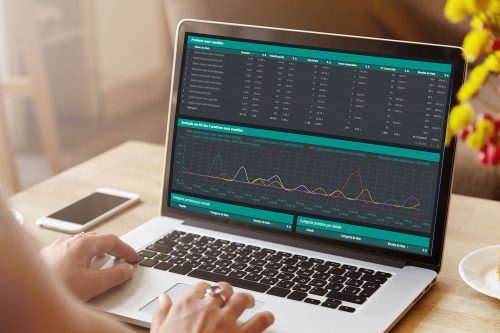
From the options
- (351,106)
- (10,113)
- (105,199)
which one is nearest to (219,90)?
(351,106)

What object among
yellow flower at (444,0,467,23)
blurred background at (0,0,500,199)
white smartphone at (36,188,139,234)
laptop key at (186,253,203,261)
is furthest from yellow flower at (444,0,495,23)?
blurred background at (0,0,500,199)

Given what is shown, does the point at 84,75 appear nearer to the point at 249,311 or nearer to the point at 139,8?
the point at 139,8

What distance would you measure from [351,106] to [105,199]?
0.56 metres

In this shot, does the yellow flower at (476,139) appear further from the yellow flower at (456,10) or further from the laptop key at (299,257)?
the laptop key at (299,257)

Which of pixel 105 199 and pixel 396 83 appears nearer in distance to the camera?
pixel 396 83

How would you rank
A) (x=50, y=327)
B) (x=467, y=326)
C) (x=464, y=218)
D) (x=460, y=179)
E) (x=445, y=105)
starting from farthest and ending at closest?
1. (x=460, y=179)
2. (x=464, y=218)
3. (x=445, y=105)
4. (x=467, y=326)
5. (x=50, y=327)

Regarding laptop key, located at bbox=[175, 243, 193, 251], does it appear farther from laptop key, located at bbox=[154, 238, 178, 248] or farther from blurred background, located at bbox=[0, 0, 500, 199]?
blurred background, located at bbox=[0, 0, 500, 199]

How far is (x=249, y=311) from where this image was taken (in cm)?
119

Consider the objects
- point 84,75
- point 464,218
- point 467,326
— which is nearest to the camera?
point 467,326

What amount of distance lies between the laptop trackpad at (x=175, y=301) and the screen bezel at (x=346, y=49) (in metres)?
0.21

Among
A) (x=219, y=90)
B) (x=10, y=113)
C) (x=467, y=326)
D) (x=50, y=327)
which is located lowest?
(x=10, y=113)

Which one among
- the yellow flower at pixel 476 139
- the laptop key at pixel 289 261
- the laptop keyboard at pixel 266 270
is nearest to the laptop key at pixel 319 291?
the laptop keyboard at pixel 266 270

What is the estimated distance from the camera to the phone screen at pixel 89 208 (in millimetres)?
1547

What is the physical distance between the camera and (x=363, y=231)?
1.35m
